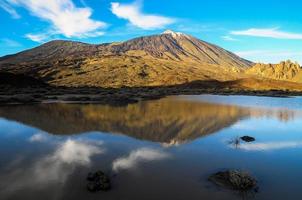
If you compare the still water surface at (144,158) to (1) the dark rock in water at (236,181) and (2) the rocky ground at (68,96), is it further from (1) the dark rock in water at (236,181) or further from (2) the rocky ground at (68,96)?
(2) the rocky ground at (68,96)

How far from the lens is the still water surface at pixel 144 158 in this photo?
33.2ft

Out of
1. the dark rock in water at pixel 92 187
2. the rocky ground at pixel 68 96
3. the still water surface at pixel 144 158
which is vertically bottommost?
the rocky ground at pixel 68 96

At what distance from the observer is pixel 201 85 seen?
12581cm

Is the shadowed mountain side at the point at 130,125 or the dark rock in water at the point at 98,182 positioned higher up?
the dark rock in water at the point at 98,182

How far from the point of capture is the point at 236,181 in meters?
10.5

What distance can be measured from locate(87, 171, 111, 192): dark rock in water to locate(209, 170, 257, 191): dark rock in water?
10.7 ft

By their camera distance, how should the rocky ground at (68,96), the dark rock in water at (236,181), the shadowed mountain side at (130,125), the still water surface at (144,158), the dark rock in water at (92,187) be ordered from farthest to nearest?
the rocky ground at (68,96) → the shadowed mountain side at (130,125) → the dark rock in water at (236,181) → the still water surface at (144,158) → the dark rock in water at (92,187)

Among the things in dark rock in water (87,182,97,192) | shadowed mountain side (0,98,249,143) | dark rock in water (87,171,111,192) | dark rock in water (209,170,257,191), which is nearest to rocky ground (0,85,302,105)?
shadowed mountain side (0,98,249,143)

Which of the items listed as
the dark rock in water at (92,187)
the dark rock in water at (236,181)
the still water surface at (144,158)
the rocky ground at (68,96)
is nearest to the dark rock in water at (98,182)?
the dark rock in water at (92,187)

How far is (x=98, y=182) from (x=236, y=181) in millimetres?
3980

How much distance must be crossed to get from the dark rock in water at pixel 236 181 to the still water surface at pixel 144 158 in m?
0.35

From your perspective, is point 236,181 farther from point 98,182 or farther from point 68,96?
point 68,96

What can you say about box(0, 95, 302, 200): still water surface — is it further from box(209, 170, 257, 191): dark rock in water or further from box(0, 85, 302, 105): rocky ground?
box(0, 85, 302, 105): rocky ground

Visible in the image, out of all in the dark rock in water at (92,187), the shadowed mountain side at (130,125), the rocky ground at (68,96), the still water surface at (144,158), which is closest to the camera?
the dark rock in water at (92,187)
